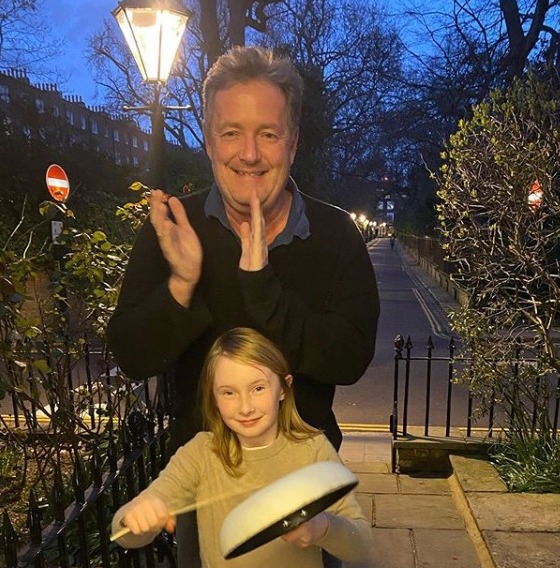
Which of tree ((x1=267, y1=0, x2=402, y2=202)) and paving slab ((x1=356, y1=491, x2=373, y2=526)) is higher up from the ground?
tree ((x1=267, y1=0, x2=402, y2=202))

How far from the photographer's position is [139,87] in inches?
880

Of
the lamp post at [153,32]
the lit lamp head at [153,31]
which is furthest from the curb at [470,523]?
Answer: the lit lamp head at [153,31]

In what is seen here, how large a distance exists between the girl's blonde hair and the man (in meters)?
0.05

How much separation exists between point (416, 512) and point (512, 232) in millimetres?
2304

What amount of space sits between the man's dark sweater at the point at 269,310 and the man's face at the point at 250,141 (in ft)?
0.50

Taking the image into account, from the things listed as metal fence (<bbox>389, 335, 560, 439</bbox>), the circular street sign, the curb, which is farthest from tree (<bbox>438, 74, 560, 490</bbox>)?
the circular street sign

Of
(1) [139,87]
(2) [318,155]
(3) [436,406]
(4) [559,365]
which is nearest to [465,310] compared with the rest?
(4) [559,365]

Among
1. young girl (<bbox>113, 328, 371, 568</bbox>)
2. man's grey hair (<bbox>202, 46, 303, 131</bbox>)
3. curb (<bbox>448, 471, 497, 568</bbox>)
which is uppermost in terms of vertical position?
man's grey hair (<bbox>202, 46, 303, 131</bbox>)

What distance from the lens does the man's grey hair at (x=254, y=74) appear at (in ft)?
4.08

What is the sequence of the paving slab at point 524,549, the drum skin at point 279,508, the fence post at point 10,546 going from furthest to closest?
the paving slab at point 524,549
the fence post at point 10,546
the drum skin at point 279,508

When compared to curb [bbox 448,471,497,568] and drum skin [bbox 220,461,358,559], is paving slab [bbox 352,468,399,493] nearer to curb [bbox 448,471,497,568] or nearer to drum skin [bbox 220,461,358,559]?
curb [bbox 448,471,497,568]

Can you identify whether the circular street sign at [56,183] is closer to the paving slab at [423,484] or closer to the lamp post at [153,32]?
the lamp post at [153,32]

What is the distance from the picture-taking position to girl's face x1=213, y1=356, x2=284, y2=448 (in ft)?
3.84

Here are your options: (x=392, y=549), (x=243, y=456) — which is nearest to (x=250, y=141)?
(x=243, y=456)
